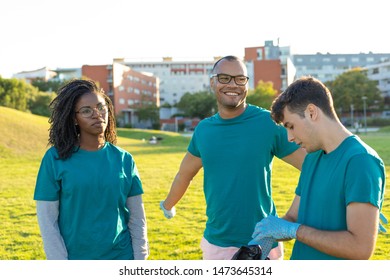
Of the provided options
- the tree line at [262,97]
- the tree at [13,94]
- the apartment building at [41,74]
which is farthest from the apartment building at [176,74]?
the tree at [13,94]

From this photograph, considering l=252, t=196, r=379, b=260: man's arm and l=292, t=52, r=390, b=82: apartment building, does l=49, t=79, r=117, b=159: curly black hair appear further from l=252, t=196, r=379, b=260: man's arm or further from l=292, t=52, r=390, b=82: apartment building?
l=292, t=52, r=390, b=82: apartment building

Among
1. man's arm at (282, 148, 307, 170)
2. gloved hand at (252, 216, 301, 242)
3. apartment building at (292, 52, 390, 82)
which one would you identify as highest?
apartment building at (292, 52, 390, 82)

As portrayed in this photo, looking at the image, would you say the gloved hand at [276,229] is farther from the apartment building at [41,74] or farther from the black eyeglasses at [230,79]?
the apartment building at [41,74]

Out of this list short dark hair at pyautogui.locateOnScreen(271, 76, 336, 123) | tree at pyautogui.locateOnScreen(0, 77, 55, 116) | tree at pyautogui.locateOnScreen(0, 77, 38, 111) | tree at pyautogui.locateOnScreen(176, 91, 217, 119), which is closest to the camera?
short dark hair at pyautogui.locateOnScreen(271, 76, 336, 123)

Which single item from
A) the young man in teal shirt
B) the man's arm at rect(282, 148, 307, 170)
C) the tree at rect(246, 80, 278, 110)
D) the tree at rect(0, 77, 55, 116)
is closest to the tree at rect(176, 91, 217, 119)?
the tree at rect(246, 80, 278, 110)

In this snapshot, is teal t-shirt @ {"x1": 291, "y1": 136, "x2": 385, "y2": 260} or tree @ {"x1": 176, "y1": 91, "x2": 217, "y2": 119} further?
tree @ {"x1": 176, "y1": 91, "x2": 217, "y2": 119}

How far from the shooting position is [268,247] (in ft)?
7.38

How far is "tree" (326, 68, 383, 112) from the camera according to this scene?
55.9 m

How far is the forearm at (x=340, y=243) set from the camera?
1.85 metres

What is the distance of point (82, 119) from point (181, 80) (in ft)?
259

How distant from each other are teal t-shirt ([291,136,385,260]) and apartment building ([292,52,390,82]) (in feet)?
274

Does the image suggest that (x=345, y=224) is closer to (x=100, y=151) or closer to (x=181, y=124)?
(x=100, y=151)

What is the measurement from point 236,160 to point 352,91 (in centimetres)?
5589

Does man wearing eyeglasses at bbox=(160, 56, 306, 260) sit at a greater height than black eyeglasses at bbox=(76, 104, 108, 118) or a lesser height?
lesser
